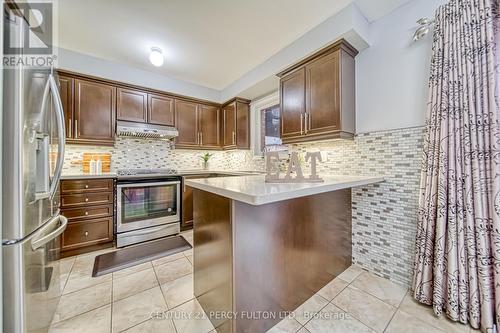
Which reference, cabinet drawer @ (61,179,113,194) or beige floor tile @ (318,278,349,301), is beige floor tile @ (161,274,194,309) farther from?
cabinet drawer @ (61,179,113,194)

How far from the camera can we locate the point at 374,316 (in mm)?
1355

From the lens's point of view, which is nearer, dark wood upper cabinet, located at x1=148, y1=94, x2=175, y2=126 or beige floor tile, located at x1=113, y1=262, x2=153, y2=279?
beige floor tile, located at x1=113, y1=262, x2=153, y2=279

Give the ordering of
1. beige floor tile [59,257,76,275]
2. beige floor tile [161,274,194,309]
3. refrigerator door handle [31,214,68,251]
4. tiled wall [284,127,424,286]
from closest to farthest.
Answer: refrigerator door handle [31,214,68,251] → beige floor tile [161,274,194,309] → tiled wall [284,127,424,286] → beige floor tile [59,257,76,275]

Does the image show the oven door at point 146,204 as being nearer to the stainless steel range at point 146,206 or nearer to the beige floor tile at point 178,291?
the stainless steel range at point 146,206

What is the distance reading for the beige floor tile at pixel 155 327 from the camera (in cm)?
125

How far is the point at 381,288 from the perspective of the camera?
167 centimetres

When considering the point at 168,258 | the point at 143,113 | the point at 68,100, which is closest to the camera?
the point at 168,258

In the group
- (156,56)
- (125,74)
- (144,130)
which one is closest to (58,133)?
(156,56)

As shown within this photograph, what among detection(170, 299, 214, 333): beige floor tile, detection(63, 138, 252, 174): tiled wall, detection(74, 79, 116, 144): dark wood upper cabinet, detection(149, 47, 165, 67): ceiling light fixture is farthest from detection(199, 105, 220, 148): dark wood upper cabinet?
detection(170, 299, 214, 333): beige floor tile

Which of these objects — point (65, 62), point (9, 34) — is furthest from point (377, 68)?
point (65, 62)

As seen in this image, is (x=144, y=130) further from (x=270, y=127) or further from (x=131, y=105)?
(x=270, y=127)

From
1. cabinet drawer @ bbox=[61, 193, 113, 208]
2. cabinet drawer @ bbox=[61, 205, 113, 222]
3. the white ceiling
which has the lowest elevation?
cabinet drawer @ bbox=[61, 205, 113, 222]

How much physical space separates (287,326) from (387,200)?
1.40 meters

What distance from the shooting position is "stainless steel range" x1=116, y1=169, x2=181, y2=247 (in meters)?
2.53
